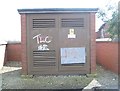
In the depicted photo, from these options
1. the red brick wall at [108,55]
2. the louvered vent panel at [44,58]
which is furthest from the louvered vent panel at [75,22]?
the red brick wall at [108,55]

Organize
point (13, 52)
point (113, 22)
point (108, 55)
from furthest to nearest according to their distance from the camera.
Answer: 1. point (13, 52)
2. point (108, 55)
3. point (113, 22)

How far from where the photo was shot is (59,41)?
472 inches

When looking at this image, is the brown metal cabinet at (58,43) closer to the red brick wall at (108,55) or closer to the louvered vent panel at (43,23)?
the louvered vent panel at (43,23)

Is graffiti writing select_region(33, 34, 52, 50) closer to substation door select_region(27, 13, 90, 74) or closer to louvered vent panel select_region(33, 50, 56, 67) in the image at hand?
substation door select_region(27, 13, 90, 74)

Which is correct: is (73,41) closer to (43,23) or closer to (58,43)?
(58,43)

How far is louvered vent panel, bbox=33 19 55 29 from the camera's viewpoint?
11914 mm

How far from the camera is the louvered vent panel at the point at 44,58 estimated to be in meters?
12.0

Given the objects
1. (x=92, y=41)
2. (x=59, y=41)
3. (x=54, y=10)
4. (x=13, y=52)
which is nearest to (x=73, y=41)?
(x=59, y=41)

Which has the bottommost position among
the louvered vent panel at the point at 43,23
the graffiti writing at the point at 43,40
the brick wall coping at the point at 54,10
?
the graffiti writing at the point at 43,40

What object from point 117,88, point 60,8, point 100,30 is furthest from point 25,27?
point 100,30

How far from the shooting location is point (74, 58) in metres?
12.0

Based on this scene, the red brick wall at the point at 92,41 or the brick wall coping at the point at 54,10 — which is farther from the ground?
the brick wall coping at the point at 54,10

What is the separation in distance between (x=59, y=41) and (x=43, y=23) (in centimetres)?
104

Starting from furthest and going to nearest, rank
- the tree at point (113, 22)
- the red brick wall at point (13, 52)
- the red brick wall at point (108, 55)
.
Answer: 1. the red brick wall at point (13, 52)
2. the red brick wall at point (108, 55)
3. the tree at point (113, 22)
